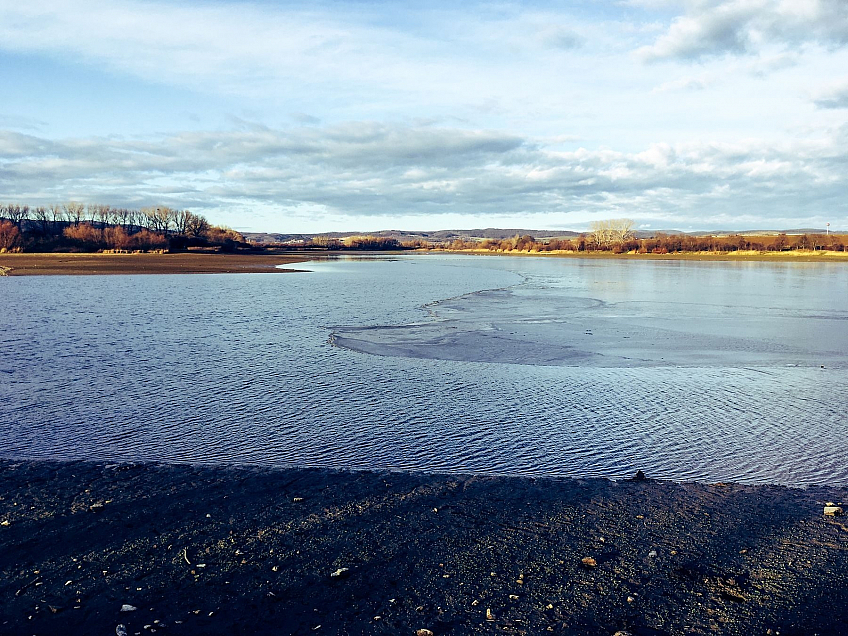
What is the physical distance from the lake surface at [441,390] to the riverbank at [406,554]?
2.40ft

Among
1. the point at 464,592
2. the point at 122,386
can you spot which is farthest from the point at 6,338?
the point at 464,592

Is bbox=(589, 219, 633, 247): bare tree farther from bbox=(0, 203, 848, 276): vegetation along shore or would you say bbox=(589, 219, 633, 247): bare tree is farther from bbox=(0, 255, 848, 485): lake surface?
bbox=(0, 255, 848, 485): lake surface

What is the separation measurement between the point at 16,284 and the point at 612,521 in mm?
34600

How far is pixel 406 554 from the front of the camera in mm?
4410

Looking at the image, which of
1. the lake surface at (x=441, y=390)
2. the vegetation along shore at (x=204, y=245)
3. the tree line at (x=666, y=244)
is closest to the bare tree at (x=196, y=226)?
the vegetation along shore at (x=204, y=245)

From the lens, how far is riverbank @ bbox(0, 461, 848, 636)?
3654mm

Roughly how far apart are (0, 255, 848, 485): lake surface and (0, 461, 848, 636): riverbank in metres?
0.73

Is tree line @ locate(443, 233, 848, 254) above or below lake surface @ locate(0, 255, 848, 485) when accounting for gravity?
above

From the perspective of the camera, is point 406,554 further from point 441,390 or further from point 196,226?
point 196,226

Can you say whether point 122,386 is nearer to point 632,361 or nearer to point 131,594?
point 131,594

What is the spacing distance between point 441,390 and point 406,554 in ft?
17.1

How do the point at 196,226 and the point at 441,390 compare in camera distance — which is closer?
Result: the point at 441,390

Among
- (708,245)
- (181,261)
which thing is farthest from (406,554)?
(708,245)

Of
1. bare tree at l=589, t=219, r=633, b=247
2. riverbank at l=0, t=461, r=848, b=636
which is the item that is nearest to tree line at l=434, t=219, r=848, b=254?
bare tree at l=589, t=219, r=633, b=247
